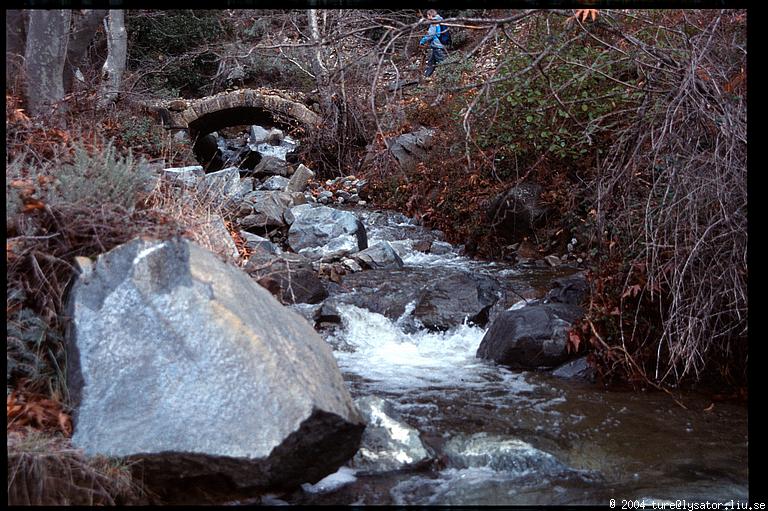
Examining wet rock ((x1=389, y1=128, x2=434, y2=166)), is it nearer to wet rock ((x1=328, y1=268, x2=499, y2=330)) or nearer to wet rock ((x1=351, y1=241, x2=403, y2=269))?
wet rock ((x1=351, y1=241, x2=403, y2=269))

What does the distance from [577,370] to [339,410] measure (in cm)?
340

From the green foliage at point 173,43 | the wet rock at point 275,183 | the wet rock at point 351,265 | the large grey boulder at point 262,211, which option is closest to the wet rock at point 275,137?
the green foliage at point 173,43

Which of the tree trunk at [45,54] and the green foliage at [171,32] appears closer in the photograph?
the tree trunk at [45,54]

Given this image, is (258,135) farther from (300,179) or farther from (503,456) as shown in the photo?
(503,456)

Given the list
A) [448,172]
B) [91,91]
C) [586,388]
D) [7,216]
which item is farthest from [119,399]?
[448,172]

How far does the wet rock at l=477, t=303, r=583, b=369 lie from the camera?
709 cm

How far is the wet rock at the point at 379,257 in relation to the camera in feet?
35.5

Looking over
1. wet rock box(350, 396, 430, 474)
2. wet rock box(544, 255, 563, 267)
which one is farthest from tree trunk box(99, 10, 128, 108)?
wet rock box(350, 396, 430, 474)

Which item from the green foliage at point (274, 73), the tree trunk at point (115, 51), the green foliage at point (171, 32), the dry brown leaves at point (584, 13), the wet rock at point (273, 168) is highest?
the green foliage at point (171, 32)

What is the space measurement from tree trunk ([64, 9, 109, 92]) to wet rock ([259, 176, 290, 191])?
17.9ft

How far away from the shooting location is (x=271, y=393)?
406cm

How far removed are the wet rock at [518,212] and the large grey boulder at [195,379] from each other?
7.62m

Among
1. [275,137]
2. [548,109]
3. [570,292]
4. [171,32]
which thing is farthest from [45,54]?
[275,137]

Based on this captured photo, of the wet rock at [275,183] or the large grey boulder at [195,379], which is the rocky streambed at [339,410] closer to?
the large grey boulder at [195,379]
